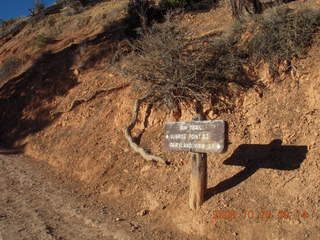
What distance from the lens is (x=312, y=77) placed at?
5.77 m

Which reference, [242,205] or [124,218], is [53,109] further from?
[242,205]

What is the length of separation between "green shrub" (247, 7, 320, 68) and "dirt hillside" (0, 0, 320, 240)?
0.23 meters

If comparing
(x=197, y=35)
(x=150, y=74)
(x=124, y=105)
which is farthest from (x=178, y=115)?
(x=197, y=35)

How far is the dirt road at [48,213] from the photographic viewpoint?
4.86 meters

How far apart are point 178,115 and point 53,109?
17.7ft

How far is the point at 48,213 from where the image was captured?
220 inches

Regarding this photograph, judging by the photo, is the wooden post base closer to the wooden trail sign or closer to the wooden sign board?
the wooden trail sign

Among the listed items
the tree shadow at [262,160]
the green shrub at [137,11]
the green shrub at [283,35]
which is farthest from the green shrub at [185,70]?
the green shrub at [137,11]

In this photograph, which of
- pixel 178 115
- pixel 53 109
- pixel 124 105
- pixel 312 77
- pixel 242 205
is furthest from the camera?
pixel 53 109

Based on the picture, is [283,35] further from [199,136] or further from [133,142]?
[133,142]
